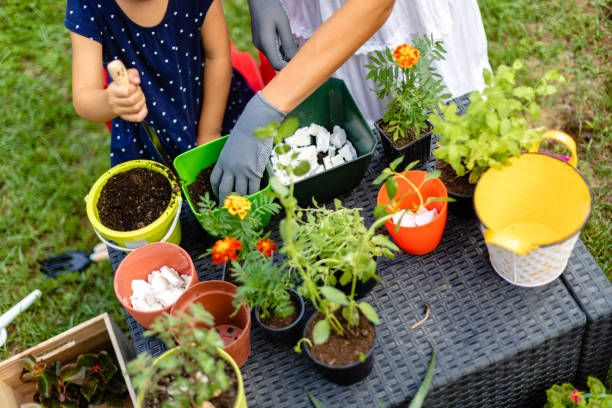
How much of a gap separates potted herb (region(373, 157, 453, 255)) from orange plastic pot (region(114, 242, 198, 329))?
457mm

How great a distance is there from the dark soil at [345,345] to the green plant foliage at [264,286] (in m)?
0.07

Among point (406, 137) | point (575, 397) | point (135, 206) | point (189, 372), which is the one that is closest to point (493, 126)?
point (406, 137)

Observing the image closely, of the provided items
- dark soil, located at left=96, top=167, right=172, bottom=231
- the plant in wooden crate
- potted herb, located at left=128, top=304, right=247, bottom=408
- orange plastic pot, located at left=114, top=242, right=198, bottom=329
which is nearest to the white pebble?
orange plastic pot, located at left=114, top=242, right=198, bottom=329

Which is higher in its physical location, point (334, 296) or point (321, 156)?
point (334, 296)

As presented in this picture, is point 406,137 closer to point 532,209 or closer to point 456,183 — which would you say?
point 456,183

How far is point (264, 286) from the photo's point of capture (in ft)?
3.48

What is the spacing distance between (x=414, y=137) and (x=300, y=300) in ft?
1.63

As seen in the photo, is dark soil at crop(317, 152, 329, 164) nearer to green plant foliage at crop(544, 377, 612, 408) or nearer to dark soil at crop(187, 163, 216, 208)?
dark soil at crop(187, 163, 216, 208)

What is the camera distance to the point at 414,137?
1.30 meters

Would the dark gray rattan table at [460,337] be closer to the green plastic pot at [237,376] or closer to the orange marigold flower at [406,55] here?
the green plastic pot at [237,376]

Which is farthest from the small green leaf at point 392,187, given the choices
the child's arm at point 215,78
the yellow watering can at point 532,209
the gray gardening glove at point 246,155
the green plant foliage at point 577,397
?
the child's arm at point 215,78

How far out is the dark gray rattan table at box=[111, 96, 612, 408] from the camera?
1068 millimetres

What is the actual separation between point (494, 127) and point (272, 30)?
87 cm

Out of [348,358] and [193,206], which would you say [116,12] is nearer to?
[193,206]
